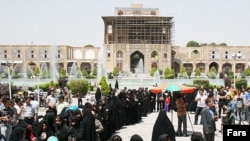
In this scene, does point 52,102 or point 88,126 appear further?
point 52,102

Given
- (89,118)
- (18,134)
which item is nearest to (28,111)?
(89,118)

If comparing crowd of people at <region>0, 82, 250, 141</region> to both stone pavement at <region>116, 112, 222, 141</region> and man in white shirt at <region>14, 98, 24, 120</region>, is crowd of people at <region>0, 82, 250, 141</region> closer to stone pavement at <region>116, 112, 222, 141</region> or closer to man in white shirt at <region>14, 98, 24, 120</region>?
man in white shirt at <region>14, 98, 24, 120</region>

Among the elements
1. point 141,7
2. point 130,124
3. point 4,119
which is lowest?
point 130,124

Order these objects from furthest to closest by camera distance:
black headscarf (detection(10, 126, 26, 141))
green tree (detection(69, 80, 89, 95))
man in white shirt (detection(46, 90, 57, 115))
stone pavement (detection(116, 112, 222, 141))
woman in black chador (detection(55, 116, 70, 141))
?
green tree (detection(69, 80, 89, 95)) < stone pavement (detection(116, 112, 222, 141)) < man in white shirt (detection(46, 90, 57, 115)) < woman in black chador (detection(55, 116, 70, 141)) < black headscarf (detection(10, 126, 26, 141))

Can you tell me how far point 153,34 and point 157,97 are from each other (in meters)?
37.9

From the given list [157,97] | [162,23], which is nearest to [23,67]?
[162,23]

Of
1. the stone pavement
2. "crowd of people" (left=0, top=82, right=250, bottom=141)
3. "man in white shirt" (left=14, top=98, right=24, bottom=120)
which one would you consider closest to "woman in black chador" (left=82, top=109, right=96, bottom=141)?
"crowd of people" (left=0, top=82, right=250, bottom=141)

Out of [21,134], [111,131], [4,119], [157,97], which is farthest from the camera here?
[157,97]

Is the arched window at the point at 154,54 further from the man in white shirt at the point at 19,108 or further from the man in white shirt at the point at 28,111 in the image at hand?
the man in white shirt at the point at 19,108

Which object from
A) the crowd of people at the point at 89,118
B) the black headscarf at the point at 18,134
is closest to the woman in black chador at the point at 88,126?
the crowd of people at the point at 89,118

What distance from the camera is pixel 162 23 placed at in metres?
53.0

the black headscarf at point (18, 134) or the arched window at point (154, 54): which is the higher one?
the arched window at point (154, 54)

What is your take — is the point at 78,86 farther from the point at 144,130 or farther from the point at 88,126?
the point at 88,126

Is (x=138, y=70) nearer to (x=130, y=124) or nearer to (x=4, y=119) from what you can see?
(x=130, y=124)
